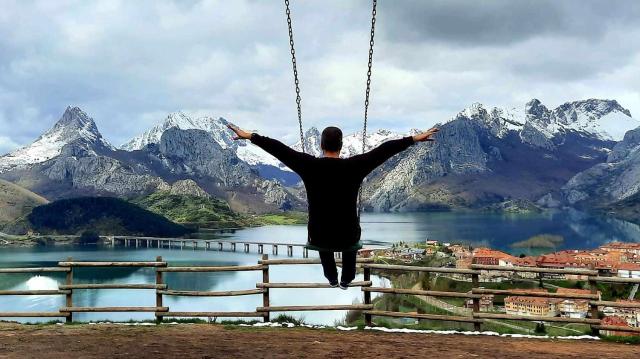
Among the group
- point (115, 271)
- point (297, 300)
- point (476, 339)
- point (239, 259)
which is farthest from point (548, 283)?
point (476, 339)

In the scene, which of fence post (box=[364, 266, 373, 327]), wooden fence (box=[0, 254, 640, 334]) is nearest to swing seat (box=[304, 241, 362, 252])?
wooden fence (box=[0, 254, 640, 334])

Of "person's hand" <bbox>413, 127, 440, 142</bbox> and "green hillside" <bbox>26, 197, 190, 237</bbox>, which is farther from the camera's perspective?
"green hillside" <bbox>26, 197, 190, 237</bbox>

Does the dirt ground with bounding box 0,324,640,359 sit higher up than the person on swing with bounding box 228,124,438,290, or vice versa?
the person on swing with bounding box 228,124,438,290

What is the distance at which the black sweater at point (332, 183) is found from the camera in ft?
21.0

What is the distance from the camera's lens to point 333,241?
6656 millimetres

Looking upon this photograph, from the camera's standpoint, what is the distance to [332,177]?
6.52m

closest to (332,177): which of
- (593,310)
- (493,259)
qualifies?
(593,310)

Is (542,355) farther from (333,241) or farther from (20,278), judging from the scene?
(20,278)

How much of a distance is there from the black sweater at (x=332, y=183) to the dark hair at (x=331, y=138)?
14cm

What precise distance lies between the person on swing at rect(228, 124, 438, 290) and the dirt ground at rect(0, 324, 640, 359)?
9.10ft

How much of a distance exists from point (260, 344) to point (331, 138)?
4.64 meters

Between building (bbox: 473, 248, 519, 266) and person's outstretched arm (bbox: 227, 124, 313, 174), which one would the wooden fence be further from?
building (bbox: 473, 248, 519, 266)

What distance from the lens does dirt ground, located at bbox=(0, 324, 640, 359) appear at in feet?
29.0

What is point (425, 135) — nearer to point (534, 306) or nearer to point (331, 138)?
point (331, 138)
